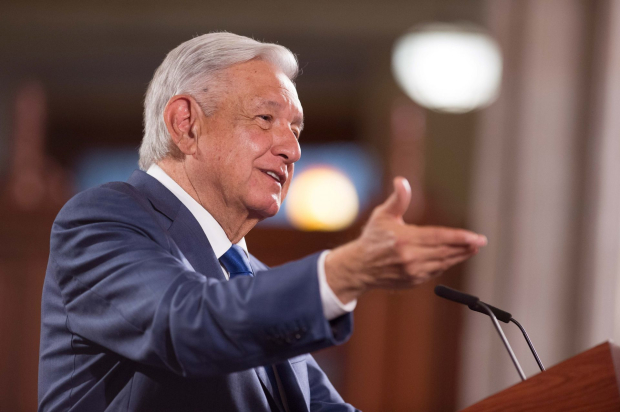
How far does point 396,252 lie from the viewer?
939mm

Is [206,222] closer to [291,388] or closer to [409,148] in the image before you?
[291,388]

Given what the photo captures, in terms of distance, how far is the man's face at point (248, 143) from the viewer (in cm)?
165

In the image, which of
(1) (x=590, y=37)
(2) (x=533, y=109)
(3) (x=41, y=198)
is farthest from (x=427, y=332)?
(3) (x=41, y=198)

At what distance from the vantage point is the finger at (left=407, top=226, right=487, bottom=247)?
91 centimetres

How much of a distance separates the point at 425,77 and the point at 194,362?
6.27 m

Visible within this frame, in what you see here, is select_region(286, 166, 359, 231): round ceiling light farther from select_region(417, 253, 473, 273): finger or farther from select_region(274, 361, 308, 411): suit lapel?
select_region(417, 253, 473, 273): finger

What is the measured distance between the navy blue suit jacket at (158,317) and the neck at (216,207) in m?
0.10

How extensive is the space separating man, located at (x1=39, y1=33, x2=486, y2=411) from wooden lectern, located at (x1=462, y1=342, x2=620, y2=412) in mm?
338

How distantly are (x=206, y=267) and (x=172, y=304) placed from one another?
1.36 ft

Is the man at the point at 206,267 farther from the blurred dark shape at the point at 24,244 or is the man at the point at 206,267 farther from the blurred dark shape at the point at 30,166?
the blurred dark shape at the point at 30,166

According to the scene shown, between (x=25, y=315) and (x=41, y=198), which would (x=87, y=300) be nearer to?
(x=25, y=315)

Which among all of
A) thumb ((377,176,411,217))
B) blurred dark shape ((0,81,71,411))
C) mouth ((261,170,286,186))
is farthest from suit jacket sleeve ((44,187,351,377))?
blurred dark shape ((0,81,71,411))

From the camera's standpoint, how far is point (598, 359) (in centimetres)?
112

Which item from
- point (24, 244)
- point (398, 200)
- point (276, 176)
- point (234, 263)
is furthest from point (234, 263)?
point (24, 244)
